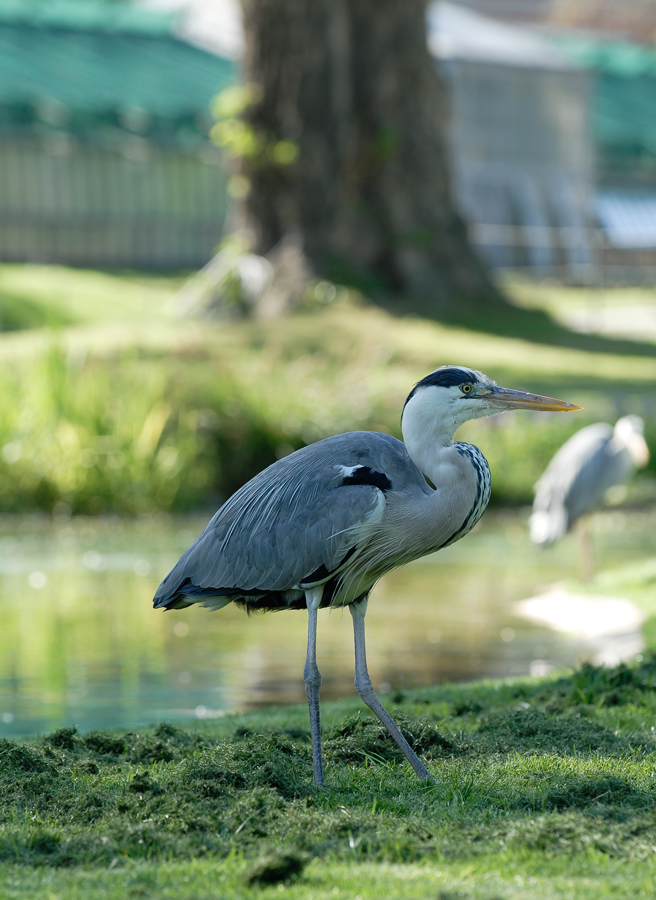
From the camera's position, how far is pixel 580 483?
10836 millimetres

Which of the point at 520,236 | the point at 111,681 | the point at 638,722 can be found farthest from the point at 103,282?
the point at 638,722

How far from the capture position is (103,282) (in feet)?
76.2

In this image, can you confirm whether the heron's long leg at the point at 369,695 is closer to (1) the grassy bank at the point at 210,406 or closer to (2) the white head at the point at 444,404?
(2) the white head at the point at 444,404

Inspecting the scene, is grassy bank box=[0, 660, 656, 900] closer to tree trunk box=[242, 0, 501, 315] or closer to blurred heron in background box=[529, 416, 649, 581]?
blurred heron in background box=[529, 416, 649, 581]

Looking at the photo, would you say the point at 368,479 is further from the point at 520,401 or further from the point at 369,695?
the point at 369,695

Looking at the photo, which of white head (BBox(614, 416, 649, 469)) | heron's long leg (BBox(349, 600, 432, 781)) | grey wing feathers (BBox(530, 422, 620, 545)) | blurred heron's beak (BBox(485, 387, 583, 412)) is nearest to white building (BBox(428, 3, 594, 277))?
white head (BBox(614, 416, 649, 469))

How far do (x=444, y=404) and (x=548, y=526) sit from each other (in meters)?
6.01

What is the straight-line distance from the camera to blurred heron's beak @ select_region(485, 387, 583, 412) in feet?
16.5

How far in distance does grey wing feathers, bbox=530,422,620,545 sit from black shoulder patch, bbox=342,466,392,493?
595cm

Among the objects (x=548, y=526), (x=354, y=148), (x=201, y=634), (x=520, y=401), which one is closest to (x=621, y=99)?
(x=354, y=148)

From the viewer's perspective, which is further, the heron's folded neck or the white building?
the white building

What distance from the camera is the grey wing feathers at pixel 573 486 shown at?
10734mm

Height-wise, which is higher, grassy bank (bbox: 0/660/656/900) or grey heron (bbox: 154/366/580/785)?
grey heron (bbox: 154/366/580/785)

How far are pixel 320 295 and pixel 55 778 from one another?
14.4 metres
